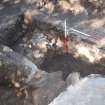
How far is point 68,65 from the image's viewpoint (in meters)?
5.54

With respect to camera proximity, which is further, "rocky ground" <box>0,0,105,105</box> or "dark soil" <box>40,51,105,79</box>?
"dark soil" <box>40,51,105,79</box>

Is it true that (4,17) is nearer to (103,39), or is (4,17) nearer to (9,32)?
(9,32)

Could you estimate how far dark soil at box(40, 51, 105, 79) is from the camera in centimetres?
529

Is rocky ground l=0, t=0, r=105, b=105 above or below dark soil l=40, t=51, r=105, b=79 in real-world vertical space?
above

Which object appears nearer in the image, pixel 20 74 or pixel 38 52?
pixel 20 74

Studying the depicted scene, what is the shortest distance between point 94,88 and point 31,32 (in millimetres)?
2814

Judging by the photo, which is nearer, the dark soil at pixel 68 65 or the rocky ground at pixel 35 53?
the rocky ground at pixel 35 53

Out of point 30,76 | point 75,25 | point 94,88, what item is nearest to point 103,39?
point 75,25

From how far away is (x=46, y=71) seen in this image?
17.9 ft

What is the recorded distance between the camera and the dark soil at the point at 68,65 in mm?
5285

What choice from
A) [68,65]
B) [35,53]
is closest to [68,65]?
[68,65]

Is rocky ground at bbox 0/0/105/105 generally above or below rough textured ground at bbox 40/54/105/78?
above

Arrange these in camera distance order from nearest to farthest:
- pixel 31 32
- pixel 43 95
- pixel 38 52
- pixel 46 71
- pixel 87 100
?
pixel 87 100 < pixel 43 95 < pixel 46 71 < pixel 38 52 < pixel 31 32

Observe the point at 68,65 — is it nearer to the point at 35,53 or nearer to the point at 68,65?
the point at 68,65
